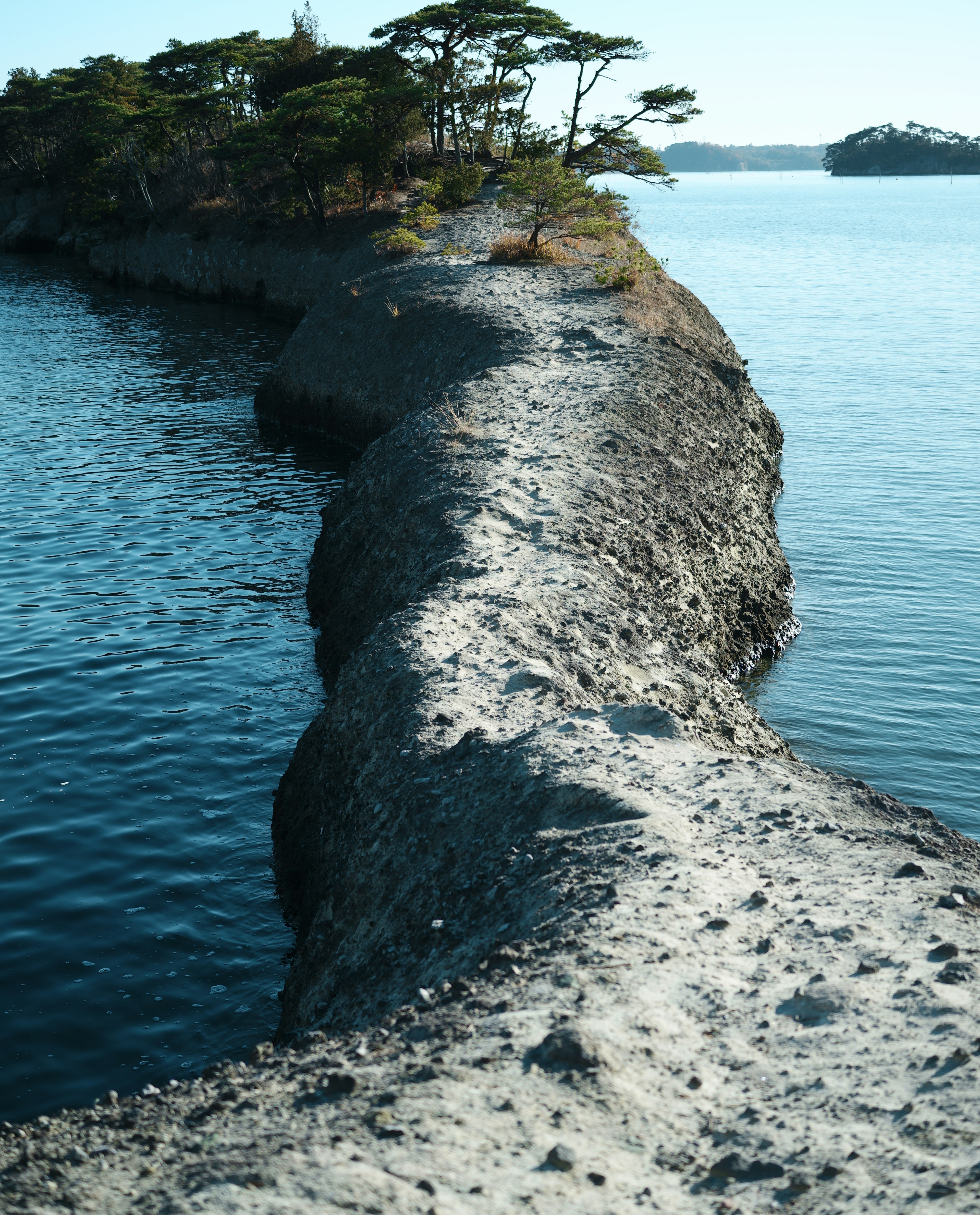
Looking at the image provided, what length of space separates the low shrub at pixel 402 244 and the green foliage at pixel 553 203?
13.8ft

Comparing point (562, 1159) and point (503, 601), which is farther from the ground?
point (503, 601)

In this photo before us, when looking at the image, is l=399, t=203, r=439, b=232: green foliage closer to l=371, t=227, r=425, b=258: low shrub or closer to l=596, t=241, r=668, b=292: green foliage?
l=371, t=227, r=425, b=258: low shrub

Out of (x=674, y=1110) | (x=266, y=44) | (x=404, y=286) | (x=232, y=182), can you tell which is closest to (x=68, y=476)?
(x=404, y=286)

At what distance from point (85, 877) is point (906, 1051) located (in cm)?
1075

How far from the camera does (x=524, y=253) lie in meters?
Result: 38.5

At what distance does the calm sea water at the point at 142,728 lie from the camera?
11.8m

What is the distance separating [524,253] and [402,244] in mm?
6902

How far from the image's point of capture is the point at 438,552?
18172 millimetres

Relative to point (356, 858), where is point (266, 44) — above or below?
above

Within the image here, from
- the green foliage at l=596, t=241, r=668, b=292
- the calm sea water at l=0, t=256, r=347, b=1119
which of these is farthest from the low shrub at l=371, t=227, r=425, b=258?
the calm sea water at l=0, t=256, r=347, b=1119

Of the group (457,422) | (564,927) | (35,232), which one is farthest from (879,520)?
(35,232)

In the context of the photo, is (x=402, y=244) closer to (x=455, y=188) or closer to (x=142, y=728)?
(x=455, y=188)

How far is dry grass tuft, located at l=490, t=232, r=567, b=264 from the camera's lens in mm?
38344

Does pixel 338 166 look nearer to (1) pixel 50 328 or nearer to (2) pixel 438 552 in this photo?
(1) pixel 50 328
